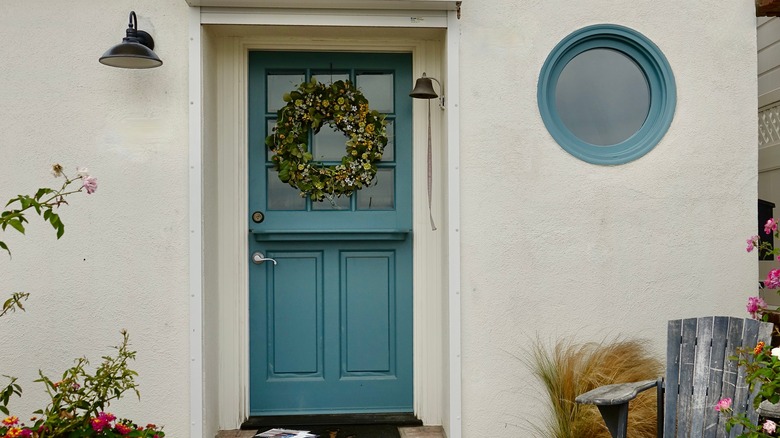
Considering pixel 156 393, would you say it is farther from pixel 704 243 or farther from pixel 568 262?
pixel 704 243

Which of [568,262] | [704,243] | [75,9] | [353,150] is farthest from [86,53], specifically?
[704,243]

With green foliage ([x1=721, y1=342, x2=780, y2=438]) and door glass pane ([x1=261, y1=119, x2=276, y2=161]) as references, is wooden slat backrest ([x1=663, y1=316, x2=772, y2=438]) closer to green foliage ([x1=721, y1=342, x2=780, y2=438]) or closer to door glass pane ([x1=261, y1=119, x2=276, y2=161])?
green foliage ([x1=721, y1=342, x2=780, y2=438])

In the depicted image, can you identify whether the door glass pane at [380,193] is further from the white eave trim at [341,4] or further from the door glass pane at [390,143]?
the white eave trim at [341,4]

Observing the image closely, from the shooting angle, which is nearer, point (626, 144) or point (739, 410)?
point (739, 410)

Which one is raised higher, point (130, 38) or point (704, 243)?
point (130, 38)

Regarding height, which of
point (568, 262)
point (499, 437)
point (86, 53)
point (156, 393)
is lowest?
point (499, 437)

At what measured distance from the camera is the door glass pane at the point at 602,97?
4.58 meters

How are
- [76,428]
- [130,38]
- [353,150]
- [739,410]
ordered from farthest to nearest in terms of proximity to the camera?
[353,150], [130,38], [739,410], [76,428]

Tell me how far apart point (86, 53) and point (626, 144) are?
3.04 meters

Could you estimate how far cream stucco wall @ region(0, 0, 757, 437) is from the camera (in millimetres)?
4262

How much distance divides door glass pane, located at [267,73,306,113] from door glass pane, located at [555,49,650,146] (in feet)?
5.12

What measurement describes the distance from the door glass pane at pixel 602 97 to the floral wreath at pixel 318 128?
111 cm

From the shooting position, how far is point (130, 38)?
13.4 feet

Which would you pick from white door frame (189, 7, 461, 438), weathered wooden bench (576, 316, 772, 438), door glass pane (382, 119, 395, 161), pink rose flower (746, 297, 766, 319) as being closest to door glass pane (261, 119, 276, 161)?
white door frame (189, 7, 461, 438)
